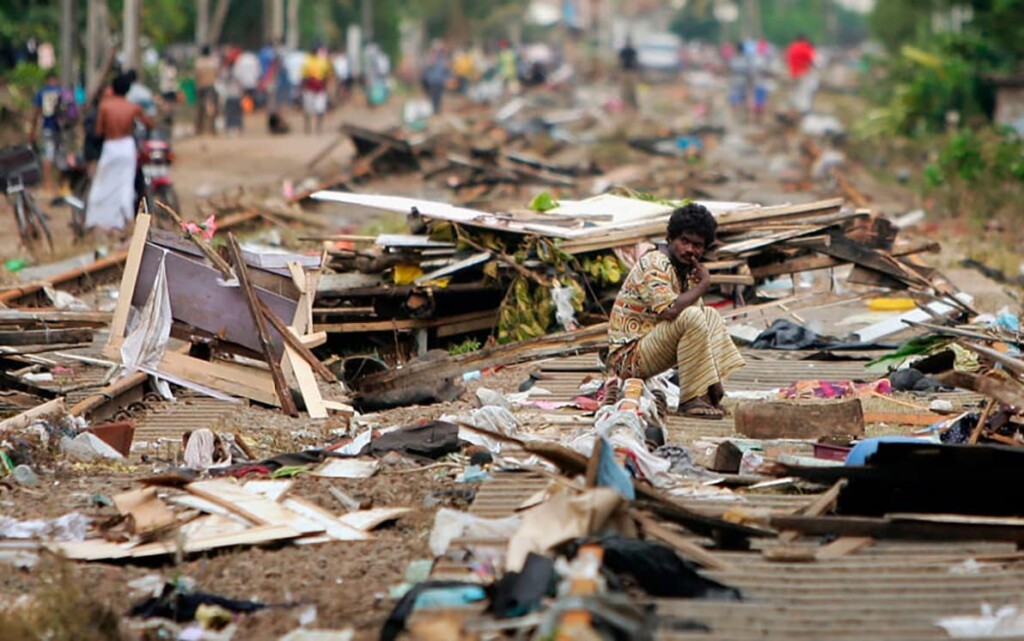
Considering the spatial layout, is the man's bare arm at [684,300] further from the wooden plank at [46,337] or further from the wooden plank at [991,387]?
the wooden plank at [46,337]

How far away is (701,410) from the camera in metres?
9.16

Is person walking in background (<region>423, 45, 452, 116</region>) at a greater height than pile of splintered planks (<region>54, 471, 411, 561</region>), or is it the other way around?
pile of splintered planks (<region>54, 471, 411, 561</region>)

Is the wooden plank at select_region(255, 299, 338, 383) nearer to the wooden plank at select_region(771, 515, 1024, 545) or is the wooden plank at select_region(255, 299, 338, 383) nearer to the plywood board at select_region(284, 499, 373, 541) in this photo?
the plywood board at select_region(284, 499, 373, 541)

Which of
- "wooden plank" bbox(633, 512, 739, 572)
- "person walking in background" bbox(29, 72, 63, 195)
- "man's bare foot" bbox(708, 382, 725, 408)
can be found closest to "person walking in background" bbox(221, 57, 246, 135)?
"person walking in background" bbox(29, 72, 63, 195)

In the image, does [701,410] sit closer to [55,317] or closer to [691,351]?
[691,351]

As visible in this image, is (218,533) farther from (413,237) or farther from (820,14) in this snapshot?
(820,14)

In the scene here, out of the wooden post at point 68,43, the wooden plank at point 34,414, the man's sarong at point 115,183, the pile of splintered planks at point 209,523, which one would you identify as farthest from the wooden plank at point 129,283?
the wooden post at point 68,43

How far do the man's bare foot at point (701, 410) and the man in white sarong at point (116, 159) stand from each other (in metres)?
8.78

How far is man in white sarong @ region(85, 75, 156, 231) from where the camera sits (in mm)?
16469

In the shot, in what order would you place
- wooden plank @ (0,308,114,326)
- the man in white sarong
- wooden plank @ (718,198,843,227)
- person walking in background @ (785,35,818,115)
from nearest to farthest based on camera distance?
1. wooden plank @ (0,308,114,326)
2. wooden plank @ (718,198,843,227)
3. the man in white sarong
4. person walking in background @ (785,35,818,115)

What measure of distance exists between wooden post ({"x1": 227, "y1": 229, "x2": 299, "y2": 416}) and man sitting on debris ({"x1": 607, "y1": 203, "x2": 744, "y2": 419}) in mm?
2084

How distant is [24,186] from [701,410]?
354 inches

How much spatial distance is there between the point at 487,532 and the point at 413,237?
641 cm

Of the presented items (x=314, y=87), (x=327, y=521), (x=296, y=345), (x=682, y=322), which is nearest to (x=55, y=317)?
(x=296, y=345)
